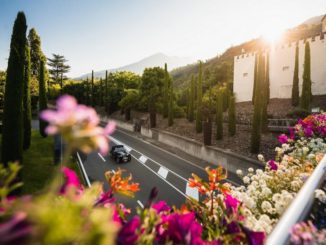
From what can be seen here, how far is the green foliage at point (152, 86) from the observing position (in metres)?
38.3

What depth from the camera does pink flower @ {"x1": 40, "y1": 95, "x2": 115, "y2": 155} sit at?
0.66 metres

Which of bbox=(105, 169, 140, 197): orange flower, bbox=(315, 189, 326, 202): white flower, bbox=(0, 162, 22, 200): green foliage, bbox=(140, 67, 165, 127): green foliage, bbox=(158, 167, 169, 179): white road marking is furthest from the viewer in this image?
bbox=(140, 67, 165, 127): green foliage

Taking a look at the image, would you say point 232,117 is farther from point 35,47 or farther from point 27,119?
point 35,47

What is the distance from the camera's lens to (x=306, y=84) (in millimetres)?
24922

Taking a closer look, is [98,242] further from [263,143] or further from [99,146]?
[263,143]

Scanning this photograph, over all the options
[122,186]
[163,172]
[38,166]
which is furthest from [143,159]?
[122,186]

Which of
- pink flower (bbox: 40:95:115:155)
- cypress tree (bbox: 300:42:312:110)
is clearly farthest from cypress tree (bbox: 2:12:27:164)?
cypress tree (bbox: 300:42:312:110)

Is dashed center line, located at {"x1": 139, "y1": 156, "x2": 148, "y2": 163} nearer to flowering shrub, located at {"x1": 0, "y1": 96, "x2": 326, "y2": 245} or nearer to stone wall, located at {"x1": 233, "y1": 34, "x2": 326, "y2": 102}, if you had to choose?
stone wall, located at {"x1": 233, "y1": 34, "x2": 326, "y2": 102}

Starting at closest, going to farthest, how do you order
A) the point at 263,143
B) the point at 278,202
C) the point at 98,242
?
1. the point at 98,242
2. the point at 278,202
3. the point at 263,143

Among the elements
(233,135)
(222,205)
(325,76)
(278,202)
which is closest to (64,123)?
(222,205)

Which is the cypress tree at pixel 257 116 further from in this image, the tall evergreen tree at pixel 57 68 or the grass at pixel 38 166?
the tall evergreen tree at pixel 57 68

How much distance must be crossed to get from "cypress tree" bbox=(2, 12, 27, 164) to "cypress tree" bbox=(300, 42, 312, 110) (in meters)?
23.3

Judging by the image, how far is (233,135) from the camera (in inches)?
919

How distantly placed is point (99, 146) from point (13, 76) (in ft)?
57.6
